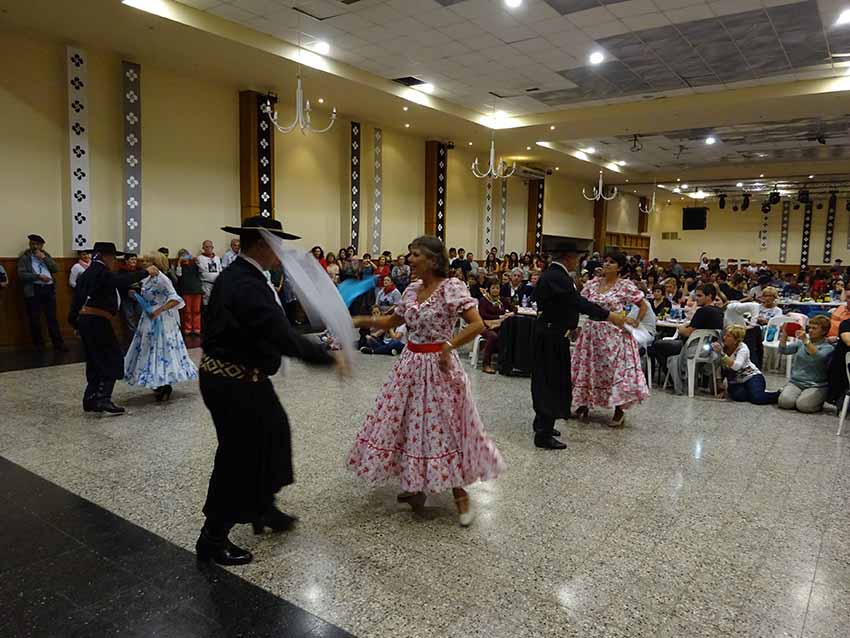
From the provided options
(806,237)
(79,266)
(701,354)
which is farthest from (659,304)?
(806,237)

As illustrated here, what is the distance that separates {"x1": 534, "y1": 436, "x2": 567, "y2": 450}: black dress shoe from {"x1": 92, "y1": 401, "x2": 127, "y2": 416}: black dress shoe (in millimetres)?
3389

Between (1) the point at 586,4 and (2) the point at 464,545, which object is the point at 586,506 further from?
(1) the point at 586,4

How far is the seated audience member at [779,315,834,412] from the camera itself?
5.47 metres

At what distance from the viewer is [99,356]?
15.7 feet

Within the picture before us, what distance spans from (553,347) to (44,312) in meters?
7.20

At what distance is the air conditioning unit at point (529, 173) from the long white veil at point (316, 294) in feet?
52.3

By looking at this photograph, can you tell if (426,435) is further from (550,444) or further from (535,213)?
(535,213)

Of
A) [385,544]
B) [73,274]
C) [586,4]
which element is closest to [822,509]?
[385,544]

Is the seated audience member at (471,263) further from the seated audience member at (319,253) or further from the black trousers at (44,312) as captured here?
the black trousers at (44,312)

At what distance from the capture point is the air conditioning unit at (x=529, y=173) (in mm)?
17656

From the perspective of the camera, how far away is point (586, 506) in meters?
3.33

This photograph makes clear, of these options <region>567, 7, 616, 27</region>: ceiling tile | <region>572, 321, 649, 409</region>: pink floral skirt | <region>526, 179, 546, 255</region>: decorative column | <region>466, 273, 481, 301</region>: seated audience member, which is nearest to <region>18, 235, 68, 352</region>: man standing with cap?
<region>466, 273, 481, 301</region>: seated audience member

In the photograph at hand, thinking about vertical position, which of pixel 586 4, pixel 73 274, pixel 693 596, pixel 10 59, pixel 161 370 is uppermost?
pixel 586 4

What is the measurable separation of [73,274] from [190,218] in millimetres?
2154
